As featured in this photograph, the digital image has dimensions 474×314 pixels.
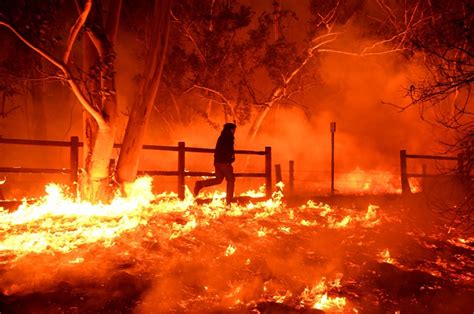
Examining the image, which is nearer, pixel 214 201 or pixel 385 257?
pixel 385 257

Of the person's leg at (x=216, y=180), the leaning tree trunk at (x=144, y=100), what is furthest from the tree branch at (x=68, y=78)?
the person's leg at (x=216, y=180)

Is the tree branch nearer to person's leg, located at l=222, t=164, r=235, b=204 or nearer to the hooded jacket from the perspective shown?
the hooded jacket

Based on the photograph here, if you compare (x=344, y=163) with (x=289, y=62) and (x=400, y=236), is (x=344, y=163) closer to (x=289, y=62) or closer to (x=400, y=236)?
(x=289, y=62)

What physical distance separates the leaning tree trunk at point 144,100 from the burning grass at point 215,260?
53cm

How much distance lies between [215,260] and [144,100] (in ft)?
15.4

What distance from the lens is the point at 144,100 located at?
9766mm

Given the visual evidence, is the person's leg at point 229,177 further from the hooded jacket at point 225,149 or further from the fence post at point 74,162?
the fence post at point 74,162

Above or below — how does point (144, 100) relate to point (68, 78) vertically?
below

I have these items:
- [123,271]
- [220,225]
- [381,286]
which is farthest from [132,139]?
[381,286]

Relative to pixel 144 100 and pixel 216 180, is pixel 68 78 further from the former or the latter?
pixel 216 180

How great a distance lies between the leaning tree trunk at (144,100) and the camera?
9523 millimetres

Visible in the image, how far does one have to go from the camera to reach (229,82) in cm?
1769

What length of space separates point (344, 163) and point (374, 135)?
10.2ft

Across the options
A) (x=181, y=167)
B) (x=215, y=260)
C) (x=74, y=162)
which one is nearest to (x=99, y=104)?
(x=74, y=162)
